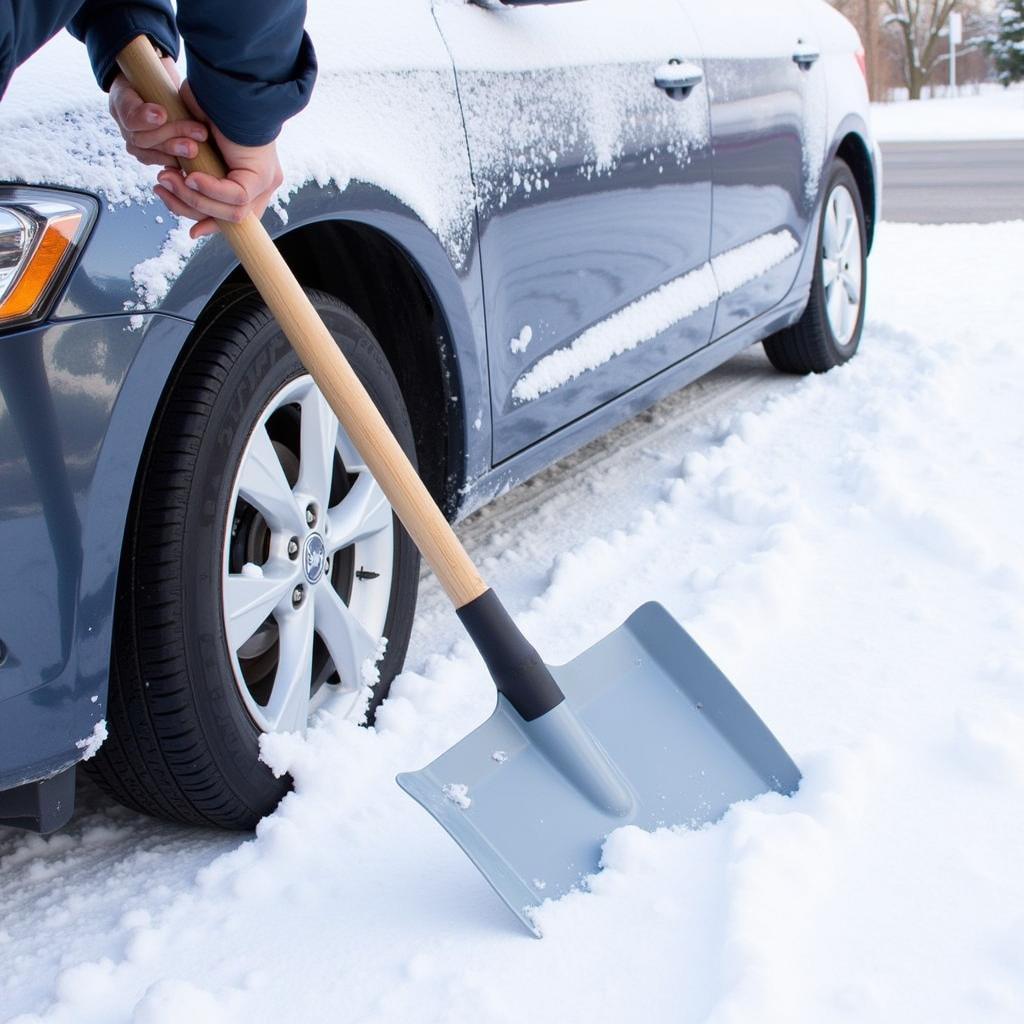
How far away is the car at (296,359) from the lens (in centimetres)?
155

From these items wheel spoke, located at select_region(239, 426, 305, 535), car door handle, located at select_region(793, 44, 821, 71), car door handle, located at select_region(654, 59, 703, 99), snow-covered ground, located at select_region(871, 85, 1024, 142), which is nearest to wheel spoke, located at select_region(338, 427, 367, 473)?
wheel spoke, located at select_region(239, 426, 305, 535)

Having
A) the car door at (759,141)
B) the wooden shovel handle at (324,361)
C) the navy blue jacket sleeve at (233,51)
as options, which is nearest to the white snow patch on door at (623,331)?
the car door at (759,141)

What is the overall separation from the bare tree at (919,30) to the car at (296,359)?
38.6 metres

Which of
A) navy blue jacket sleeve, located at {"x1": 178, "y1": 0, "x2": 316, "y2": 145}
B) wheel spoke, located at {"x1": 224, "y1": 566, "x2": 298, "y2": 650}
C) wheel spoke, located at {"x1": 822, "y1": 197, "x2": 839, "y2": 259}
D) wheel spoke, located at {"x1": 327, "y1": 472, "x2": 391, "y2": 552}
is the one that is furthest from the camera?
wheel spoke, located at {"x1": 822, "y1": 197, "x2": 839, "y2": 259}

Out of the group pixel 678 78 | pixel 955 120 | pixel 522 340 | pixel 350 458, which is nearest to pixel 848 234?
pixel 678 78

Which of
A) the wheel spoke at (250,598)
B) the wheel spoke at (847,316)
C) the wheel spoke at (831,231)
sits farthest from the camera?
the wheel spoke at (847,316)

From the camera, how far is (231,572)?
1966 mm

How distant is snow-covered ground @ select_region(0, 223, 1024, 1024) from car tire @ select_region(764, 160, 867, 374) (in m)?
1.32

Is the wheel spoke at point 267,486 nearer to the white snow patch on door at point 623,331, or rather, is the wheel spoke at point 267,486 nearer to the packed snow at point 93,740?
the packed snow at point 93,740

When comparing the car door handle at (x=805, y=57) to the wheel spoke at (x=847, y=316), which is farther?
the wheel spoke at (x=847, y=316)

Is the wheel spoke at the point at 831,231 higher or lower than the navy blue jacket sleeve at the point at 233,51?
lower

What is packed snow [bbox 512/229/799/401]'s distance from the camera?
2.60 m

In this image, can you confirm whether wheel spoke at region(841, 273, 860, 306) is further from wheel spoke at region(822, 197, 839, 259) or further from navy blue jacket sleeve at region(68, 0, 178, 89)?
navy blue jacket sleeve at region(68, 0, 178, 89)

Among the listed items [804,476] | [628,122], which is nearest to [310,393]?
[628,122]
